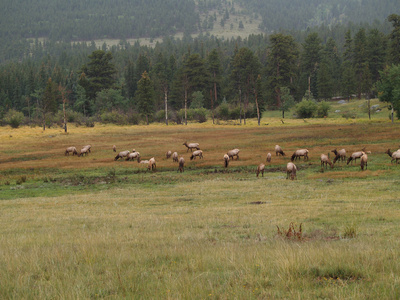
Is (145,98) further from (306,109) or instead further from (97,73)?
(306,109)

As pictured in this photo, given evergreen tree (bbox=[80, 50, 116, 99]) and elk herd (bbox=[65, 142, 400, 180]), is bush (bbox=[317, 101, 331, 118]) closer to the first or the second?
elk herd (bbox=[65, 142, 400, 180])

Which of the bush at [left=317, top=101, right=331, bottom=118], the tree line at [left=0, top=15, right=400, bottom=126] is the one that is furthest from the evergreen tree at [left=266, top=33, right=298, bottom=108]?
the bush at [left=317, top=101, right=331, bottom=118]

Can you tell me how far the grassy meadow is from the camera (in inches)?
227

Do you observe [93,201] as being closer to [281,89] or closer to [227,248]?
[227,248]

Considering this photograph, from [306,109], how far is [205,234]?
102201 mm

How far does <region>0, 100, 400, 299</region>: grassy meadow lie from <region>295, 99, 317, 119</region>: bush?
2906 inches

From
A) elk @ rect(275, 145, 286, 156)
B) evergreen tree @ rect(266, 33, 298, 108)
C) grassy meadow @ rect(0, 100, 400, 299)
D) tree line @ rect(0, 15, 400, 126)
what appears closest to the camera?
grassy meadow @ rect(0, 100, 400, 299)

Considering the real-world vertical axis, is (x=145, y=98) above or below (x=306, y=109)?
above

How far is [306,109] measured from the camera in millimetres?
107375

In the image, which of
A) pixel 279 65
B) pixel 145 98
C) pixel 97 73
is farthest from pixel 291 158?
pixel 97 73

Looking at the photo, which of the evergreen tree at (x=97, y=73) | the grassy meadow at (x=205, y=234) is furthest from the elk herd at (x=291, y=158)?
the evergreen tree at (x=97, y=73)

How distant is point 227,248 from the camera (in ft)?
27.5

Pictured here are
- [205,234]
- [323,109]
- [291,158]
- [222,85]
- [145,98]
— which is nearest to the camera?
[205,234]

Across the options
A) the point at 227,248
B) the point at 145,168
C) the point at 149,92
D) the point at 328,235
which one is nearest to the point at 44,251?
the point at 227,248
